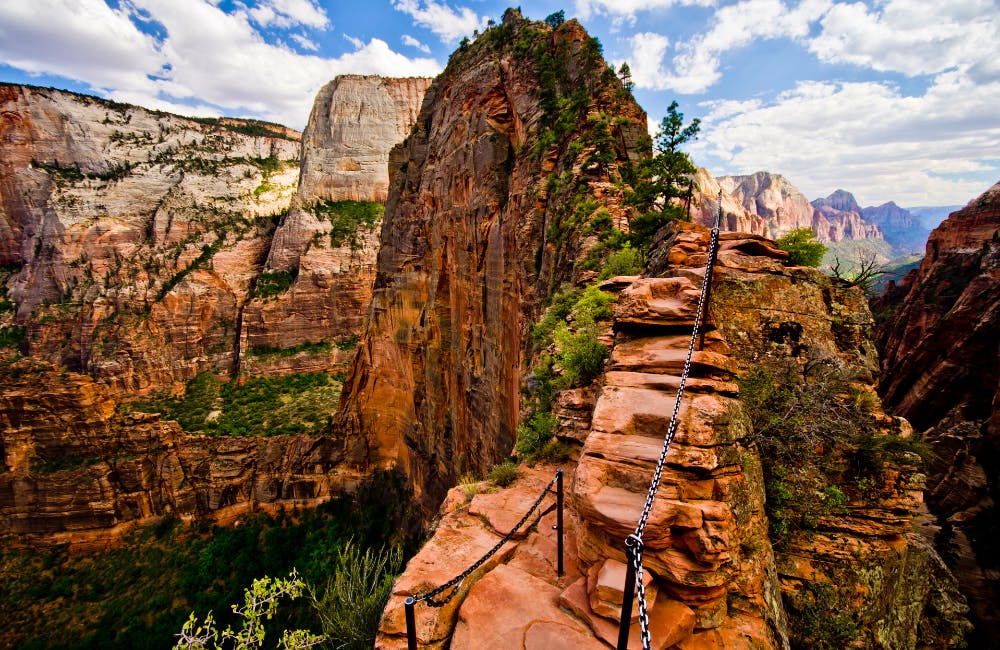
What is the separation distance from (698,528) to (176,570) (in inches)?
1529

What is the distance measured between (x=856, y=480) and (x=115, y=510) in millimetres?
44444

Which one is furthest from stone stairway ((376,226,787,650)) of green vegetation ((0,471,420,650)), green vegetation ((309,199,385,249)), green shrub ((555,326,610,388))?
green vegetation ((309,199,385,249))

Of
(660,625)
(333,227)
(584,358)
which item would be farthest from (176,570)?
(333,227)

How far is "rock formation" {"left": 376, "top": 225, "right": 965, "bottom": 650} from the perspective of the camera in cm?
407

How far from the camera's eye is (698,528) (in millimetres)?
4047

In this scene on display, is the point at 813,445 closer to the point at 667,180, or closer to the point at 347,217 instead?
the point at 667,180

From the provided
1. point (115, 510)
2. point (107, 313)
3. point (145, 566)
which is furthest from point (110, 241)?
point (145, 566)

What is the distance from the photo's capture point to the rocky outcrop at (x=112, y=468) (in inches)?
1164

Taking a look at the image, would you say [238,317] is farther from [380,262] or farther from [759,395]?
[759,395]

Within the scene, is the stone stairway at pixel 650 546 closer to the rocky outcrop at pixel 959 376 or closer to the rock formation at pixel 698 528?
the rock formation at pixel 698 528

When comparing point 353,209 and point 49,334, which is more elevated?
point 353,209

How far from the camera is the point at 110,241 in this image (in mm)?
57031

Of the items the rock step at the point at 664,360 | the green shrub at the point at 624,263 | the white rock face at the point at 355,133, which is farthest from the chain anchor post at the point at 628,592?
the white rock face at the point at 355,133

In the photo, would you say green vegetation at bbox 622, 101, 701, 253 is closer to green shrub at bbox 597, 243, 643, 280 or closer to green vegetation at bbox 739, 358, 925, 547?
green shrub at bbox 597, 243, 643, 280
